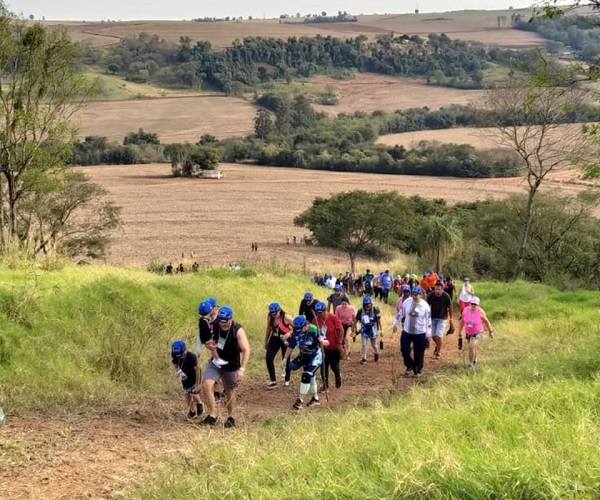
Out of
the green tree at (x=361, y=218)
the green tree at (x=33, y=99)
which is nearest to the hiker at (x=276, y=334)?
the green tree at (x=33, y=99)

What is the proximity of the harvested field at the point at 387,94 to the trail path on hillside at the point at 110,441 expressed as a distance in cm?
11996

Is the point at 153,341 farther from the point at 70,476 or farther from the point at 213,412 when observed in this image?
the point at 70,476

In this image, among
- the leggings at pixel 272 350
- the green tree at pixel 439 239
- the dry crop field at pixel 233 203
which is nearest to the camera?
the leggings at pixel 272 350

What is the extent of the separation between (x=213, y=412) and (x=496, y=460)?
445 centimetres

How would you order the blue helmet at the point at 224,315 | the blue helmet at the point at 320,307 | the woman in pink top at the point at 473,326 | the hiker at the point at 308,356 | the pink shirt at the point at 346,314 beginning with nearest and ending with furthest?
the blue helmet at the point at 224,315 → the hiker at the point at 308,356 → the blue helmet at the point at 320,307 → the woman in pink top at the point at 473,326 → the pink shirt at the point at 346,314

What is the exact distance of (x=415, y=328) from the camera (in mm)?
10633

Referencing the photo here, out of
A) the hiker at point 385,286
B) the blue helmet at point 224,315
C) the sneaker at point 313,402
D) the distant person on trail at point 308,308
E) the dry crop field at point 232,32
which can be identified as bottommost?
the hiker at point 385,286

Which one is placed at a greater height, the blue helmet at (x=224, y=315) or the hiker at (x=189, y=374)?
the blue helmet at (x=224, y=315)

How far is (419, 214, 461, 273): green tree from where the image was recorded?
30.1 metres

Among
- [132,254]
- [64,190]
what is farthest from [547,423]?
[132,254]

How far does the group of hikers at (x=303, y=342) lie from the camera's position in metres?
7.70

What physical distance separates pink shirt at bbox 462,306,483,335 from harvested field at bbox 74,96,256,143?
9493cm

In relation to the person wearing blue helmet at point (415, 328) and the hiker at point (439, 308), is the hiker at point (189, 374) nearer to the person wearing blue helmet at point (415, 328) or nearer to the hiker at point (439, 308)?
the person wearing blue helmet at point (415, 328)

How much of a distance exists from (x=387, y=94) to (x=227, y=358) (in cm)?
13869
